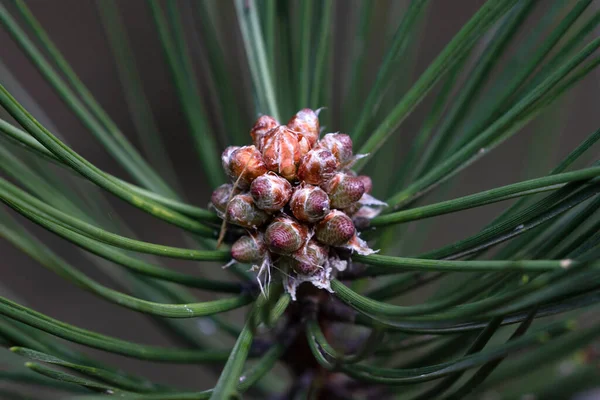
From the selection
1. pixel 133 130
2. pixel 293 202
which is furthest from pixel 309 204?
pixel 133 130

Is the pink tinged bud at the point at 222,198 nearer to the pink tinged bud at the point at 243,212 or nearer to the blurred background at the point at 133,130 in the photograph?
the pink tinged bud at the point at 243,212

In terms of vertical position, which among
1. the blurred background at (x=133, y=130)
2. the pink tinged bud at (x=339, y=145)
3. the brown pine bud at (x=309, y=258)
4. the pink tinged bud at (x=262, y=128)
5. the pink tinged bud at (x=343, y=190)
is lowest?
the brown pine bud at (x=309, y=258)

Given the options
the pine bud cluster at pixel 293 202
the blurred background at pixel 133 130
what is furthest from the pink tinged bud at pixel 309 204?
the blurred background at pixel 133 130

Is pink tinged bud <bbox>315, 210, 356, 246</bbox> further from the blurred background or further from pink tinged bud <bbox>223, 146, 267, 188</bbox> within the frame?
the blurred background

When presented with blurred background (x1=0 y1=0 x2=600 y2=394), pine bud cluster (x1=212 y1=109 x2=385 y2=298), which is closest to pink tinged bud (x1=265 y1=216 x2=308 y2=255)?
pine bud cluster (x1=212 y1=109 x2=385 y2=298)

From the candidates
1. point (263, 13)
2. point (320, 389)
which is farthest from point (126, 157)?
point (320, 389)

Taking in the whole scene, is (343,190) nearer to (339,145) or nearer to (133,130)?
(339,145)

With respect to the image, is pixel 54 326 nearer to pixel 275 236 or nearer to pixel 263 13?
pixel 275 236
